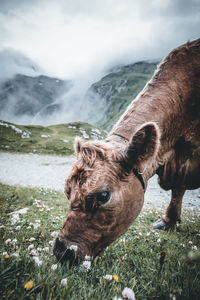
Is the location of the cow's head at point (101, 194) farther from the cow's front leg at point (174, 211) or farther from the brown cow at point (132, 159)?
the cow's front leg at point (174, 211)

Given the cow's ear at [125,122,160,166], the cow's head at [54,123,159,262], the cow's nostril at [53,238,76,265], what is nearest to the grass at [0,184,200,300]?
the cow's nostril at [53,238,76,265]

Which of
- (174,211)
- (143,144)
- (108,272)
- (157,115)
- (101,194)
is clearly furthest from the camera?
(174,211)

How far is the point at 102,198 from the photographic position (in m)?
2.64

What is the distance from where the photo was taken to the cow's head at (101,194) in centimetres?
256

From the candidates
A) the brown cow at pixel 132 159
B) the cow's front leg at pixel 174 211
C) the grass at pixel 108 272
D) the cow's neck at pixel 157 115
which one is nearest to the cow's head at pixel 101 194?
the brown cow at pixel 132 159

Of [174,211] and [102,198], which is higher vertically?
[102,198]

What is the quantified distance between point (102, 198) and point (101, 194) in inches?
3.2

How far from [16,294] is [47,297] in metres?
0.28

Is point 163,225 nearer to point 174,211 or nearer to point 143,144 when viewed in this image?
point 174,211

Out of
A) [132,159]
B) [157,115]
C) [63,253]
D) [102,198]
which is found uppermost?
[157,115]

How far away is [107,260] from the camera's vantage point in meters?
2.86

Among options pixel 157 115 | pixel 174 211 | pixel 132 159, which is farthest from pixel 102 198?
pixel 174 211

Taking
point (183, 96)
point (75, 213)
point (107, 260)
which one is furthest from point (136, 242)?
point (183, 96)

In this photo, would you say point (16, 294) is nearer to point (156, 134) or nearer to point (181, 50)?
point (156, 134)
